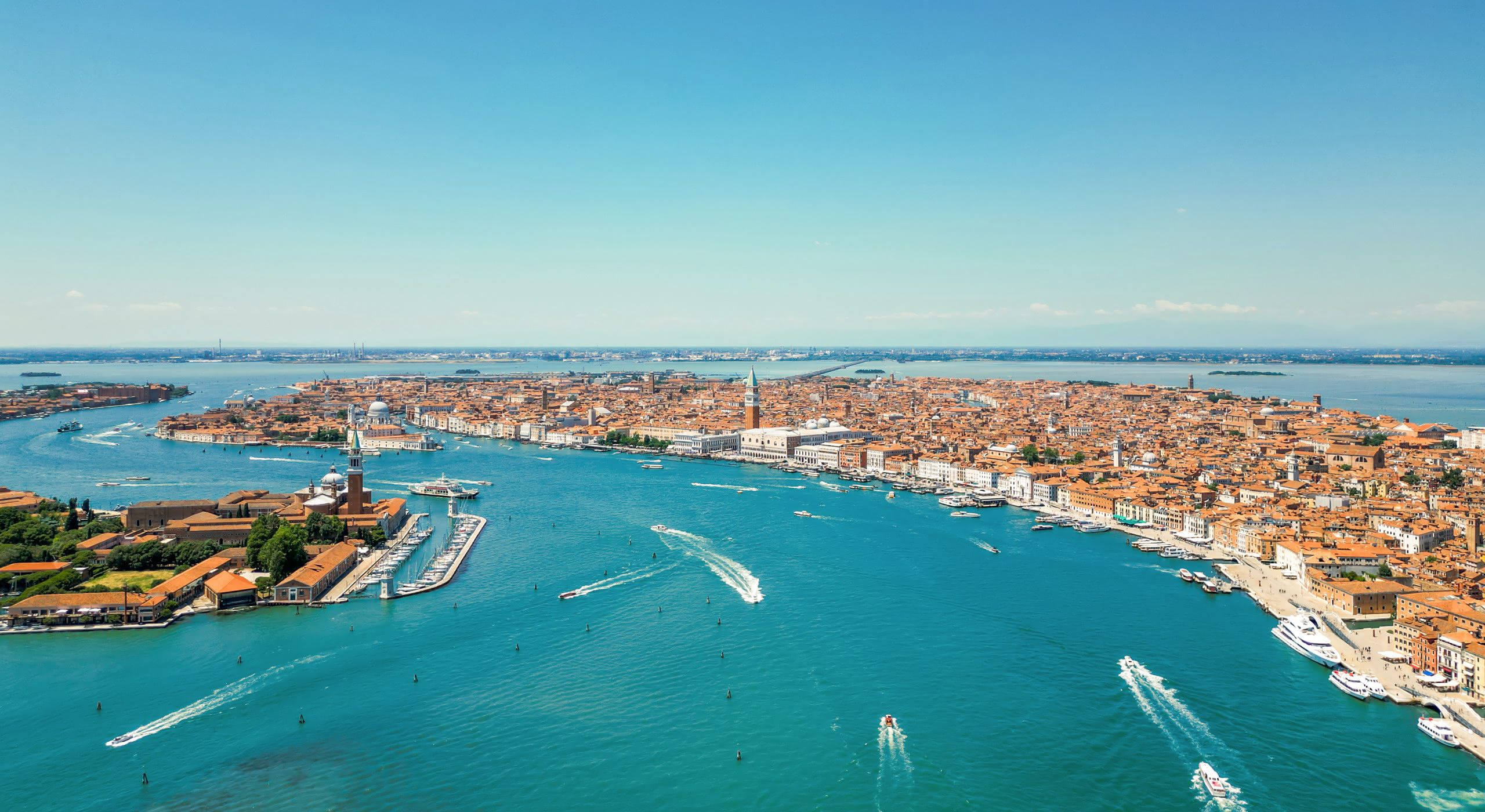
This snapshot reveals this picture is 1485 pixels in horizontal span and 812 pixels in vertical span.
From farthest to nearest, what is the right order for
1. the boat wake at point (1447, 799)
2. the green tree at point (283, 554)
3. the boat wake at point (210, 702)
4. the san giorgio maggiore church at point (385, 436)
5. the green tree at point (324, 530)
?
the san giorgio maggiore church at point (385, 436)
the green tree at point (324, 530)
the green tree at point (283, 554)
the boat wake at point (210, 702)
the boat wake at point (1447, 799)

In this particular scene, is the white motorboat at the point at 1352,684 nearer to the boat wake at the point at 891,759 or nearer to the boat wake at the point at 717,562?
the boat wake at the point at 891,759

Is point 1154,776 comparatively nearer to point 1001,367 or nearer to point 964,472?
point 964,472

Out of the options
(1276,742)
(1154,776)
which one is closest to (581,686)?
(1154,776)

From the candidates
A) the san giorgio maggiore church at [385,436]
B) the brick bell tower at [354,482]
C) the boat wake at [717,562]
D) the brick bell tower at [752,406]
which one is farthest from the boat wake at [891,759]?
the brick bell tower at [752,406]

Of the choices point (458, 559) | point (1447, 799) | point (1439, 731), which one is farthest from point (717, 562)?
point (1447, 799)

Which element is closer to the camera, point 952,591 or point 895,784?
point 895,784

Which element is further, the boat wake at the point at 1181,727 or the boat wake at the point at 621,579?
the boat wake at the point at 621,579

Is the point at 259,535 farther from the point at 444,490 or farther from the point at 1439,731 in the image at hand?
the point at 1439,731
